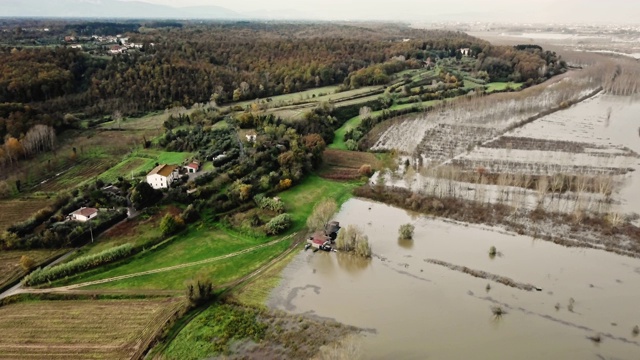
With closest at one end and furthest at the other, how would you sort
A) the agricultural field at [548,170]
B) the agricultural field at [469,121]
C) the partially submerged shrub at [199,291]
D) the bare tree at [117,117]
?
the partially submerged shrub at [199,291] < the agricultural field at [548,170] < the agricultural field at [469,121] < the bare tree at [117,117]

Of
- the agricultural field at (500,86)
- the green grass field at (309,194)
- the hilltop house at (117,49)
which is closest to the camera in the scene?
the green grass field at (309,194)

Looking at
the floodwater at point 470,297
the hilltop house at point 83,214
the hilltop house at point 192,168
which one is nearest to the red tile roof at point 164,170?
the hilltop house at point 192,168

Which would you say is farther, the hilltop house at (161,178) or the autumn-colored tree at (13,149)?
the autumn-colored tree at (13,149)

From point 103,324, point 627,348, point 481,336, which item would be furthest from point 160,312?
point 627,348

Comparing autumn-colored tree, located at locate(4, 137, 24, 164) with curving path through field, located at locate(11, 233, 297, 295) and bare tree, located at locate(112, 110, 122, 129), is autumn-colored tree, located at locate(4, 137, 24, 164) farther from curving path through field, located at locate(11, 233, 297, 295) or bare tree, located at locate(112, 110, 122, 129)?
curving path through field, located at locate(11, 233, 297, 295)

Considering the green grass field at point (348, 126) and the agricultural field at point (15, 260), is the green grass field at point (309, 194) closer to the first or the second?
the green grass field at point (348, 126)

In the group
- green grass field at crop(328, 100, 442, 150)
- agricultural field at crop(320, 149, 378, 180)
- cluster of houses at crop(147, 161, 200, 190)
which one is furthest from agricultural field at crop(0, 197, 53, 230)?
green grass field at crop(328, 100, 442, 150)

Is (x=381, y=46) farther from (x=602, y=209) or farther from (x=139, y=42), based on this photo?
(x=602, y=209)
